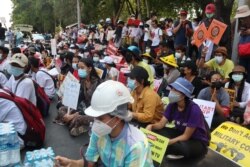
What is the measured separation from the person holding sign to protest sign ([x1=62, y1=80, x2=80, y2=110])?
11.1 ft

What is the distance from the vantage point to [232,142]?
479 cm

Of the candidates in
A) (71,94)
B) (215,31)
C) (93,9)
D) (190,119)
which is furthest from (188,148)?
(93,9)

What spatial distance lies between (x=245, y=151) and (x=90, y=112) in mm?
2933

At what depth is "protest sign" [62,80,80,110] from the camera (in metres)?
5.85

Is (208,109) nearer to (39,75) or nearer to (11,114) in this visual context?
(11,114)

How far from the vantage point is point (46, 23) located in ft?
146

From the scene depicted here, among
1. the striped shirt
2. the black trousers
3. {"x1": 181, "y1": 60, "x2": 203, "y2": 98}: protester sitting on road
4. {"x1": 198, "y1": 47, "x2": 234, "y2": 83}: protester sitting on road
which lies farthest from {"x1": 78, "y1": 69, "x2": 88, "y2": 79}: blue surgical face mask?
the striped shirt

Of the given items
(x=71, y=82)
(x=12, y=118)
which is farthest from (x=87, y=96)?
(x=12, y=118)

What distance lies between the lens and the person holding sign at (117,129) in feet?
7.61

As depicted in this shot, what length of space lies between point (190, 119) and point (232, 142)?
0.92m

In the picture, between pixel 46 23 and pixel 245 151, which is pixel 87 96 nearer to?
pixel 245 151

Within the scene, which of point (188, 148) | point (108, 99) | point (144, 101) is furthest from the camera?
point (144, 101)

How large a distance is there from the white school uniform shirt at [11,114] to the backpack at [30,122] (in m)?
0.07

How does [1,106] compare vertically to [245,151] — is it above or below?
above
